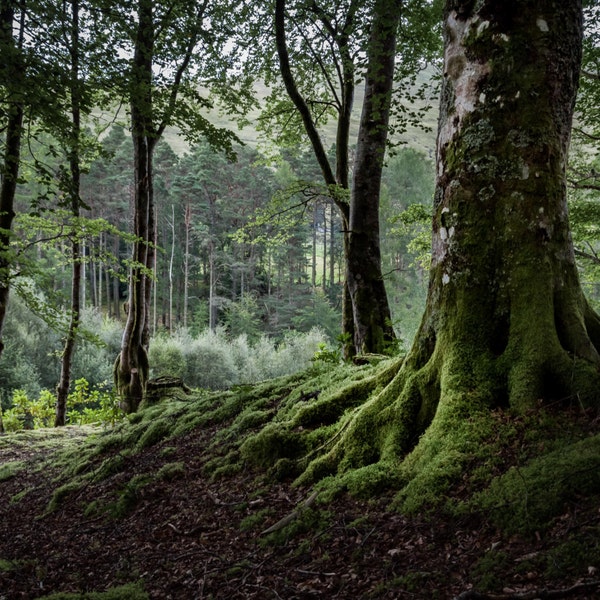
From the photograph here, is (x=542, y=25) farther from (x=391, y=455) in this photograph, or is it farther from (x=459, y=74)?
(x=391, y=455)

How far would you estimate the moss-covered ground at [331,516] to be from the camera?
2078 mm

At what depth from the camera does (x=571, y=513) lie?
6.84 feet

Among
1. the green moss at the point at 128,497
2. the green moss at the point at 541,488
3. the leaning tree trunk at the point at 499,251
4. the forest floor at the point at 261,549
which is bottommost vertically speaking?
the green moss at the point at 128,497

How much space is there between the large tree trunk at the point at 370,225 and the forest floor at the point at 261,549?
11.2 ft

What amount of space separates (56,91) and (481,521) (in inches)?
188

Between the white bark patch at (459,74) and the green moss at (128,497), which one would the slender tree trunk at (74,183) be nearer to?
the green moss at (128,497)

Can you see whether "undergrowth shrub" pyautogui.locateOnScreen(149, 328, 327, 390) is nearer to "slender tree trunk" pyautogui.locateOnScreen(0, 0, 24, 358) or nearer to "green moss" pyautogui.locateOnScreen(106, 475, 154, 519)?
"slender tree trunk" pyautogui.locateOnScreen(0, 0, 24, 358)

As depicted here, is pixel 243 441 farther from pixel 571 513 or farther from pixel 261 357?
pixel 261 357

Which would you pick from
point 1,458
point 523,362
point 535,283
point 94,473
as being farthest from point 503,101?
point 1,458

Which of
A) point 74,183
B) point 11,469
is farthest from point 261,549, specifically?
point 11,469

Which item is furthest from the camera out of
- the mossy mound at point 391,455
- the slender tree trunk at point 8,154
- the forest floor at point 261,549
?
the slender tree trunk at point 8,154

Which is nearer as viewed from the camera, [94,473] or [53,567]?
[53,567]

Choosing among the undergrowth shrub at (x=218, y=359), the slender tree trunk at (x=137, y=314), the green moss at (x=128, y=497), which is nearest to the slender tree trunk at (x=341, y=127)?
the green moss at (x=128, y=497)

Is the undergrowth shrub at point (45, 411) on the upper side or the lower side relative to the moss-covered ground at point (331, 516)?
lower
